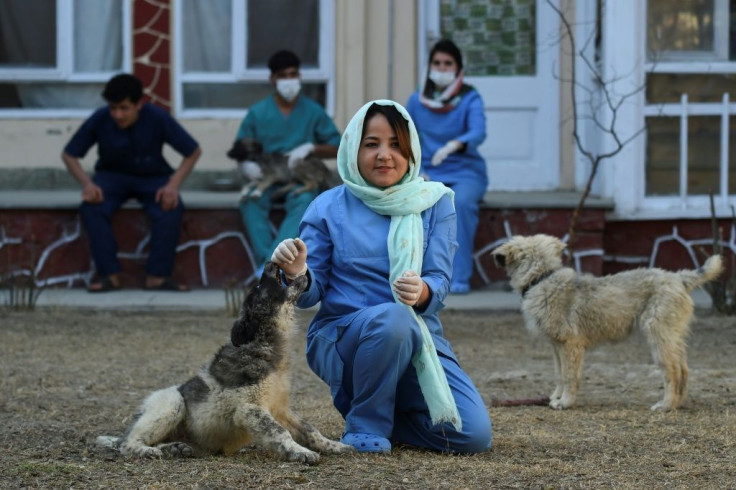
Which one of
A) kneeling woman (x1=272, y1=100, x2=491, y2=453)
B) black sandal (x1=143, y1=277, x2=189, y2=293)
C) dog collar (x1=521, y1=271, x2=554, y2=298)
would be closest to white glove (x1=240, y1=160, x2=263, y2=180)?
black sandal (x1=143, y1=277, x2=189, y2=293)

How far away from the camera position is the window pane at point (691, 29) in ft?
35.9

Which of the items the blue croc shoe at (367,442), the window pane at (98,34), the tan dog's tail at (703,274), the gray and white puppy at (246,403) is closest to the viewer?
the gray and white puppy at (246,403)

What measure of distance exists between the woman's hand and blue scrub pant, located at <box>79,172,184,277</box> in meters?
6.04

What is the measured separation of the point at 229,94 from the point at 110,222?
83.9 inches

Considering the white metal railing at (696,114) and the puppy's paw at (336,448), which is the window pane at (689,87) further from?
the puppy's paw at (336,448)

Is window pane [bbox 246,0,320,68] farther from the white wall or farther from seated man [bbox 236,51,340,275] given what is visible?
seated man [bbox 236,51,340,275]

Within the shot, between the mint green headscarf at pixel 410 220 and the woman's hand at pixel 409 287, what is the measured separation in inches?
3.8

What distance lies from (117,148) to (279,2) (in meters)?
2.41

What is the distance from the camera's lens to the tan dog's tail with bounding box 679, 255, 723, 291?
6.73 m

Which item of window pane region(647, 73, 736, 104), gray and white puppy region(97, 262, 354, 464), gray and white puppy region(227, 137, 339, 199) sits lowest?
gray and white puppy region(97, 262, 354, 464)

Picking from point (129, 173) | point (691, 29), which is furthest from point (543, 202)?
point (129, 173)

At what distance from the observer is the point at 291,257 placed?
4.88 m

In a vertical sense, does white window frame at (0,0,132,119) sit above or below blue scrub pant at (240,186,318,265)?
above

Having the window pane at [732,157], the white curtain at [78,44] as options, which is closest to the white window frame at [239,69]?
the white curtain at [78,44]
